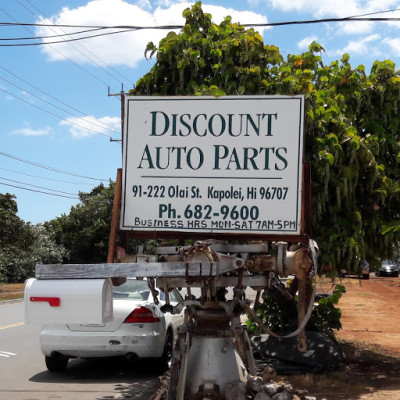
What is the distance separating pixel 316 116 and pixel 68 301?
184 inches

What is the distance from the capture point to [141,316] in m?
9.09

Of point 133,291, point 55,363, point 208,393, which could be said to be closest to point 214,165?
point 208,393

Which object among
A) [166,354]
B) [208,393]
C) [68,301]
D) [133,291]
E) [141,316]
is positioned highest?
[68,301]

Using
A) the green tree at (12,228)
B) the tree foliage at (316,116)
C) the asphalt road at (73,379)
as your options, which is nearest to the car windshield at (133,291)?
the asphalt road at (73,379)

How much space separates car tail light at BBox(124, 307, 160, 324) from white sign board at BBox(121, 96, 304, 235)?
370 cm

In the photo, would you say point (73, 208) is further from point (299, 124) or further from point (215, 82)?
point (299, 124)

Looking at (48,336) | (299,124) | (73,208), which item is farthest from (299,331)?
(73,208)

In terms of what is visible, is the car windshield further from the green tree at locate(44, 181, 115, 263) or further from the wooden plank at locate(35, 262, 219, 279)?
the green tree at locate(44, 181, 115, 263)

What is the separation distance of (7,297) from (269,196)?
23.4 metres

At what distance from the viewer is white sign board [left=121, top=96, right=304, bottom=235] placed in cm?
548

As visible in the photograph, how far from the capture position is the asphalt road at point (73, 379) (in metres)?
8.20

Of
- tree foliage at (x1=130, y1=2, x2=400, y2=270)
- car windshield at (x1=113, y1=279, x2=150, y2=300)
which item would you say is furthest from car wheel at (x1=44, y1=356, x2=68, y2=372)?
tree foliage at (x1=130, y1=2, x2=400, y2=270)

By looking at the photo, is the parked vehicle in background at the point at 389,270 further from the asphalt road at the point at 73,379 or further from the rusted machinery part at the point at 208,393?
the rusted machinery part at the point at 208,393

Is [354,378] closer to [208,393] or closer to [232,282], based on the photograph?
[208,393]
